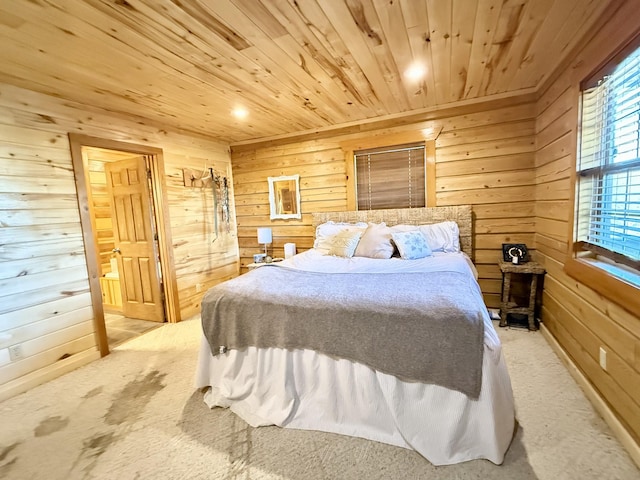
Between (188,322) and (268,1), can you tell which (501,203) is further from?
(188,322)

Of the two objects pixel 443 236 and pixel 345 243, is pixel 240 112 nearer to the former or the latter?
pixel 345 243

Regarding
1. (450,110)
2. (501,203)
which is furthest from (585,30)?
(501,203)

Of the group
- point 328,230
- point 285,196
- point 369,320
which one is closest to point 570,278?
point 369,320

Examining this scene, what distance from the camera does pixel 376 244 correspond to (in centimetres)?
294

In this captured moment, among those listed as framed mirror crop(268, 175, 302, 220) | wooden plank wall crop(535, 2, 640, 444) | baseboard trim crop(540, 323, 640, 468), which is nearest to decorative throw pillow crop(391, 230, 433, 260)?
wooden plank wall crop(535, 2, 640, 444)

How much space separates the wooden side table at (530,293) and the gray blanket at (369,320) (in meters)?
1.15

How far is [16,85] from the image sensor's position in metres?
2.23

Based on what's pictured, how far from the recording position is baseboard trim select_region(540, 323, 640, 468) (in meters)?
1.42

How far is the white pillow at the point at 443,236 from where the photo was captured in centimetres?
308

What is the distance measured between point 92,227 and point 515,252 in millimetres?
4187

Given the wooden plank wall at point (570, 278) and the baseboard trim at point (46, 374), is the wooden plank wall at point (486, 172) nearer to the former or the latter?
the wooden plank wall at point (570, 278)

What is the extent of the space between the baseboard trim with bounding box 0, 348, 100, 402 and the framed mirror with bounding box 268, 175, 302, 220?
8.59 ft

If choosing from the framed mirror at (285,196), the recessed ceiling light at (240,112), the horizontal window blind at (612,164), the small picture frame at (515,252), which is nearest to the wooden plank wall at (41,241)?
the recessed ceiling light at (240,112)

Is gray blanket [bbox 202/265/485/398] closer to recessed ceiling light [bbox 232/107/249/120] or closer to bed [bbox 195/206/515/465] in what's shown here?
bed [bbox 195/206/515/465]
